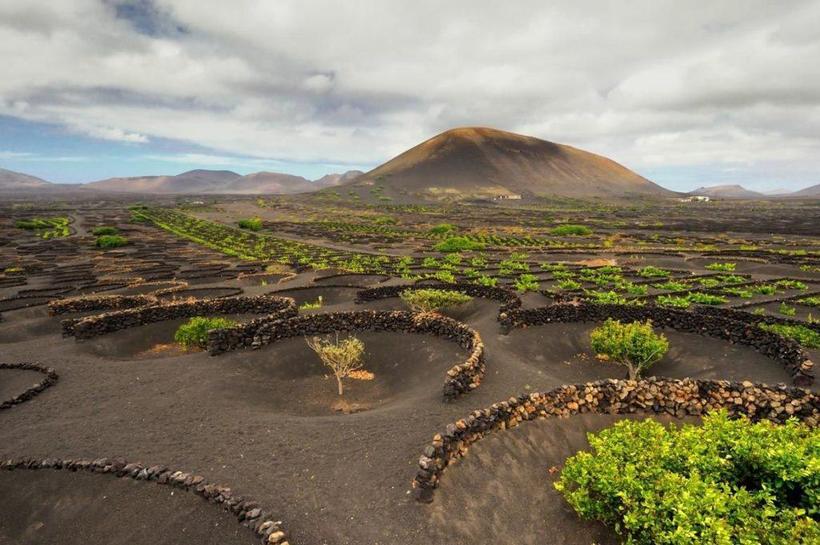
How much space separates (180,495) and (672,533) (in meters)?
13.4

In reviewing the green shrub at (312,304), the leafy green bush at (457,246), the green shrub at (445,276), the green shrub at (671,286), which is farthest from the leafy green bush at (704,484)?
the leafy green bush at (457,246)

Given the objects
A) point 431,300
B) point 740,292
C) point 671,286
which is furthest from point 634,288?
point 431,300

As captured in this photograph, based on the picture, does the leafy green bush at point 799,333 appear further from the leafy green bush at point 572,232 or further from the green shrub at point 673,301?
the leafy green bush at point 572,232

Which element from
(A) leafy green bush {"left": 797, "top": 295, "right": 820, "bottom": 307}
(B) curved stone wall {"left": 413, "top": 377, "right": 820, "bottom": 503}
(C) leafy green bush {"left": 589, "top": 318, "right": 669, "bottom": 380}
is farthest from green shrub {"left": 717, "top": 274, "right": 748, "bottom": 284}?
(B) curved stone wall {"left": 413, "top": 377, "right": 820, "bottom": 503}

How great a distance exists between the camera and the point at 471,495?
44.1ft

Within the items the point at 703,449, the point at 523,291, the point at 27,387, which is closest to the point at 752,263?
the point at 523,291

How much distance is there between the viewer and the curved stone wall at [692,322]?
2098 centimetres

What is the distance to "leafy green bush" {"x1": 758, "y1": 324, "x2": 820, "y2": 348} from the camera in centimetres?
2524

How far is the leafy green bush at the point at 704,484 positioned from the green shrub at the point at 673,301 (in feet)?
78.5

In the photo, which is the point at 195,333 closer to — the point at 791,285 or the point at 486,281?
the point at 486,281

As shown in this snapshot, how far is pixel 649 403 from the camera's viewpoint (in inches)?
699

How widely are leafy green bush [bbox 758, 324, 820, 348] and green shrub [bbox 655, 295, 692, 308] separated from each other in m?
6.89

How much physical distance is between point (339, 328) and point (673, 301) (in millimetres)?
27158

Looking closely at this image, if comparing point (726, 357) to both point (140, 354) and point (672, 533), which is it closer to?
point (672, 533)
